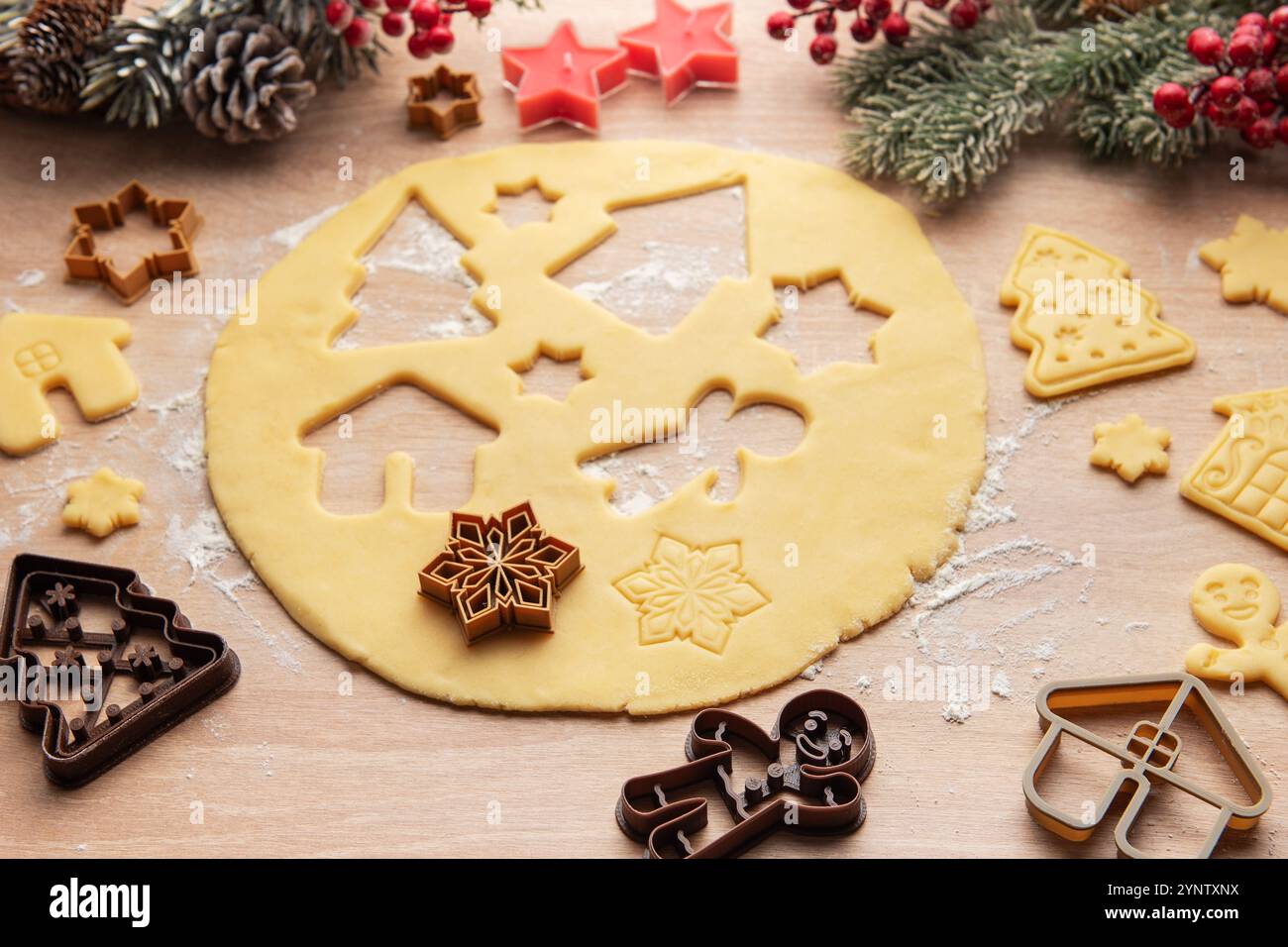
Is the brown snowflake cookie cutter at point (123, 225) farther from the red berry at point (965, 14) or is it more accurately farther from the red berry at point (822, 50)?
the red berry at point (965, 14)

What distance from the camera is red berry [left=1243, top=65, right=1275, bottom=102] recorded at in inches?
75.5

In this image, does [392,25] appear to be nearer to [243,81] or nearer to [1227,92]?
[243,81]

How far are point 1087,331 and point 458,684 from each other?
96 centimetres

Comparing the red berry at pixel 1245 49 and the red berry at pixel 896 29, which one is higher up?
the red berry at pixel 1245 49

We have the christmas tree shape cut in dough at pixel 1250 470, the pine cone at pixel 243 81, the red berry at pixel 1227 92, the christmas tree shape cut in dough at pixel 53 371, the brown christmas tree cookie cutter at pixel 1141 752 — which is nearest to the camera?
the brown christmas tree cookie cutter at pixel 1141 752

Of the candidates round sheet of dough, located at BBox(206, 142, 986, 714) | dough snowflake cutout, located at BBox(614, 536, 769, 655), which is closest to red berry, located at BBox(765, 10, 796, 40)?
round sheet of dough, located at BBox(206, 142, 986, 714)

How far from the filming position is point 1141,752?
4.87 ft

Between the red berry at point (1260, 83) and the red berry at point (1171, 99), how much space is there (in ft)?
0.27

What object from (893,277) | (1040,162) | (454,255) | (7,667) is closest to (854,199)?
(893,277)

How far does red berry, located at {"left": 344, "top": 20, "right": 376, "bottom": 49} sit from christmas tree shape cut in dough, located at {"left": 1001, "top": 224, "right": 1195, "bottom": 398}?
1.05 meters

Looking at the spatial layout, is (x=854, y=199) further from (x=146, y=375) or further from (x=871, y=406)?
(x=146, y=375)

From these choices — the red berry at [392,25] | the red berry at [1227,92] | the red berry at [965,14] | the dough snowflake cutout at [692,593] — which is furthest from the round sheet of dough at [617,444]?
the red berry at [1227,92]

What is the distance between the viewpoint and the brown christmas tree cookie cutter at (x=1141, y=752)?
1413 mm

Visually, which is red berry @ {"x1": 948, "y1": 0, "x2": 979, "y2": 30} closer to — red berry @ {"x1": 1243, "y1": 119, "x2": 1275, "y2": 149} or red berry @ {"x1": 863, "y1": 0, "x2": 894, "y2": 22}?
red berry @ {"x1": 863, "y1": 0, "x2": 894, "y2": 22}
